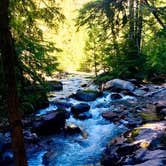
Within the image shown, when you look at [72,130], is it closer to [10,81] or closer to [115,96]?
[115,96]

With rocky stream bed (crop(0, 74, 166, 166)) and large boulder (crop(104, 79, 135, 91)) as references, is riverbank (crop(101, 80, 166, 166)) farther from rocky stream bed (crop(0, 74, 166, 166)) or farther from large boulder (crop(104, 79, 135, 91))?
large boulder (crop(104, 79, 135, 91))

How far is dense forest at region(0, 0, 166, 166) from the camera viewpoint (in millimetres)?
5258

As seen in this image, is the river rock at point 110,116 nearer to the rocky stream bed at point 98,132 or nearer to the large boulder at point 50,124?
the rocky stream bed at point 98,132

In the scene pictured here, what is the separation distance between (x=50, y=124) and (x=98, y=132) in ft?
6.69

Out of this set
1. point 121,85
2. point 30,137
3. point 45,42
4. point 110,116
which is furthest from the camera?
point 121,85

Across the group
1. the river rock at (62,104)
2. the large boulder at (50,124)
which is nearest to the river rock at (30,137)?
the large boulder at (50,124)

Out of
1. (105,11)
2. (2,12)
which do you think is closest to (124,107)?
(105,11)

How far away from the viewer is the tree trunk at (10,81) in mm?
4961

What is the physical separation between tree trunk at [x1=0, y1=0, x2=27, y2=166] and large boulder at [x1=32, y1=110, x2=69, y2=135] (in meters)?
7.94

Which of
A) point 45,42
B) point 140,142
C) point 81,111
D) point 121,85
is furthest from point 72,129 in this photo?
point 121,85

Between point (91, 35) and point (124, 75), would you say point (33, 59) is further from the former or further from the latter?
point (91, 35)

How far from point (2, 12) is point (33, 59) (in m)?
5.90

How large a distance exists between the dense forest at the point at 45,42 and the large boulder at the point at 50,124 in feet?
2.88

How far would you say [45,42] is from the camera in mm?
14414
